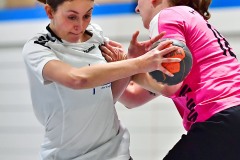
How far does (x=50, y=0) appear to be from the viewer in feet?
7.74

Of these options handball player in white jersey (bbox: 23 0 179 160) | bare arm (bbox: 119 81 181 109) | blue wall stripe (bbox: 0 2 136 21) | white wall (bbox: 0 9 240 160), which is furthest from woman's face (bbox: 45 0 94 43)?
blue wall stripe (bbox: 0 2 136 21)

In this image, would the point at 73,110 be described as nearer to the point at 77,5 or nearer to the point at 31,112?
the point at 77,5

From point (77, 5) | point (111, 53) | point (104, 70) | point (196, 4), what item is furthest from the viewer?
point (111, 53)

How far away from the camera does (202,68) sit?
7.11 ft

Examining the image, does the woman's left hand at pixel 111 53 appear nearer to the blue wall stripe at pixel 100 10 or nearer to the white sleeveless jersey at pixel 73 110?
the white sleeveless jersey at pixel 73 110

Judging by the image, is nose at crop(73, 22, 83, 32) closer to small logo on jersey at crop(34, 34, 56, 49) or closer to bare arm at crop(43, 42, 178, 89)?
small logo on jersey at crop(34, 34, 56, 49)

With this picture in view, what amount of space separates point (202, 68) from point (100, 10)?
2992 mm

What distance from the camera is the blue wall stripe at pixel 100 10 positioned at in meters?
4.49

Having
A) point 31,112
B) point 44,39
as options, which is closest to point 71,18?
point 44,39

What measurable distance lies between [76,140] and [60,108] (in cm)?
19

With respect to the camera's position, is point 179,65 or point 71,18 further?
point 71,18

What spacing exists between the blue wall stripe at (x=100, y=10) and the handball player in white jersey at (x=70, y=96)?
2.30 m

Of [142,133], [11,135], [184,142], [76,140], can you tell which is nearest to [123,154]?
[76,140]

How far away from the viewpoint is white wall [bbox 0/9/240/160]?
4.70 meters
